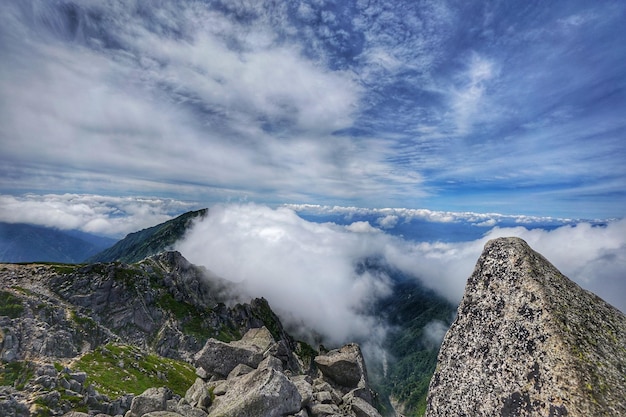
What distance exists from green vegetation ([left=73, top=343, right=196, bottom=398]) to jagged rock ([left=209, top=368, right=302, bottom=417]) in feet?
201

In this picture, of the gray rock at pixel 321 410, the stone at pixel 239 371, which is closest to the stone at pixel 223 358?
the stone at pixel 239 371

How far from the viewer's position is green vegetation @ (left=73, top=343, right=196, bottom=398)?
80938 millimetres

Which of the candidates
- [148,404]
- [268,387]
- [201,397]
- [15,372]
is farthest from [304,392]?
[15,372]

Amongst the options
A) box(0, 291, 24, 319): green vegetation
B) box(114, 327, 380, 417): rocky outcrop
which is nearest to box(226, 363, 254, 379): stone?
box(114, 327, 380, 417): rocky outcrop

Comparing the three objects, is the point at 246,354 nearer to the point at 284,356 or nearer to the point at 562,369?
the point at 284,356

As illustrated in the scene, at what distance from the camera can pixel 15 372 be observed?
2544 inches

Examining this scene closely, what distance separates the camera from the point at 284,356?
202 feet

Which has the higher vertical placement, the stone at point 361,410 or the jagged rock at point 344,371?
the stone at point 361,410

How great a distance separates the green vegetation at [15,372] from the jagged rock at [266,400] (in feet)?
202

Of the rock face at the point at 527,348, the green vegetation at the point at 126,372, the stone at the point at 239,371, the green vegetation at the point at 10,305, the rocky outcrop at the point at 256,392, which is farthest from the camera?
the green vegetation at the point at 10,305

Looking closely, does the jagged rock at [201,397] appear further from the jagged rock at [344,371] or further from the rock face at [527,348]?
the rock face at [527,348]

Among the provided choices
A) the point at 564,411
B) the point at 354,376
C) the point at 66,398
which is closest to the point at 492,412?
the point at 564,411

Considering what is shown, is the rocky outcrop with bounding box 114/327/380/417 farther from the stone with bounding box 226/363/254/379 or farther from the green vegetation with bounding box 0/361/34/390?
the green vegetation with bounding box 0/361/34/390

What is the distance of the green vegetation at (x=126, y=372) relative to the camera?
8094 centimetres
